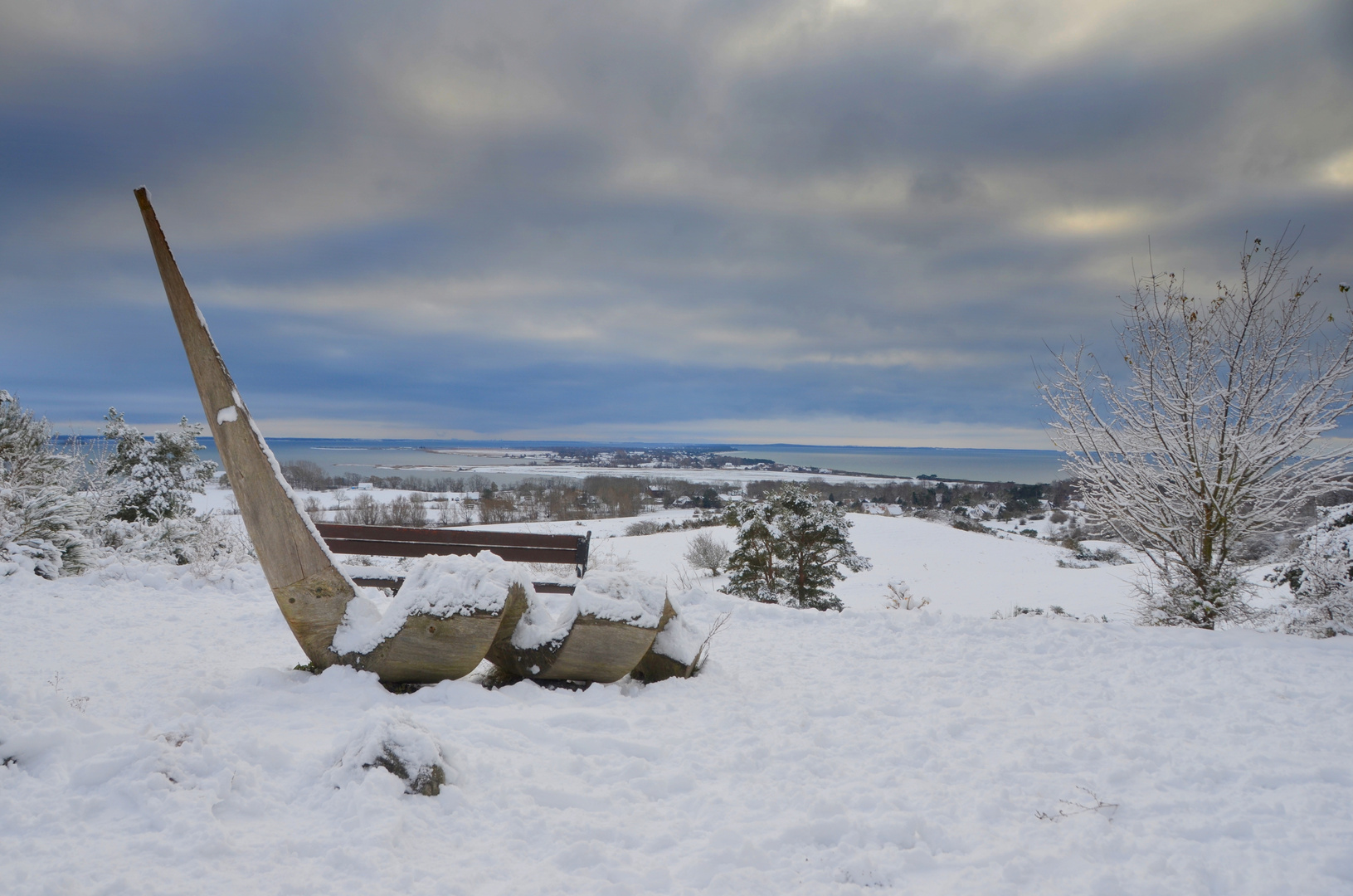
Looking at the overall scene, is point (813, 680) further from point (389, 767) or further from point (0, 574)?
point (0, 574)

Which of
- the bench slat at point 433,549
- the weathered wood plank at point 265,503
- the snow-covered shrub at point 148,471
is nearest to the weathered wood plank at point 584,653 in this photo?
the weathered wood plank at point 265,503

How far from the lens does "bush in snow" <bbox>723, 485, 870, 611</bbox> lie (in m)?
12.7

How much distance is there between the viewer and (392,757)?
2.65 metres

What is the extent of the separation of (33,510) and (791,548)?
36.4 feet

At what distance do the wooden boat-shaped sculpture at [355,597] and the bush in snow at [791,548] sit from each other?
8683 millimetres

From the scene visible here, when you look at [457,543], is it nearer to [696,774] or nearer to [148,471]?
[696,774]

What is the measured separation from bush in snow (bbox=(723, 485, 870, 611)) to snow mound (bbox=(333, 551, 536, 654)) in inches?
357

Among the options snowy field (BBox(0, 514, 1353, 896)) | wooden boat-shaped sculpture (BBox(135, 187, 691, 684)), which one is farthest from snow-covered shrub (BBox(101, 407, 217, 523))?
wooden boat-shaped sculpture (BBox(135, 187, 691, 684))

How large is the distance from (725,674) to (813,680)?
634mm

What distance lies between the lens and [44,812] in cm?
210

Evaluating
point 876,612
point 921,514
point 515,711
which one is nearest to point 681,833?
point 515,711

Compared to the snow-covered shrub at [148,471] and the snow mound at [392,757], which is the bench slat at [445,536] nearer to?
the snow mound at [392,757]

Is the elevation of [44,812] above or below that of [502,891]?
above

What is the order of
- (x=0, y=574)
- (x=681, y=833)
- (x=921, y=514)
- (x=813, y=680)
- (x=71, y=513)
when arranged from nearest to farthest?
(x=681, y=833) < (x=813, y=680) < (x=0, y=574) < (x=71, y=513) < (x=921, y=514)
